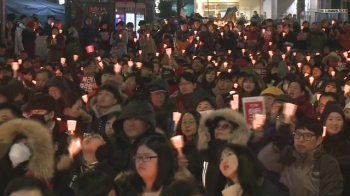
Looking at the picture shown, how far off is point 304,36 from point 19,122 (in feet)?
63.6

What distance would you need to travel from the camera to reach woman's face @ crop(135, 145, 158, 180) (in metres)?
5.03

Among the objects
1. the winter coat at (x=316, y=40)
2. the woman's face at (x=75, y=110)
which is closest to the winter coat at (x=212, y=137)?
the woman's face at (x=75, y=110)

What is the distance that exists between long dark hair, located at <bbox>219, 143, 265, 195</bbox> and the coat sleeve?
952 mm

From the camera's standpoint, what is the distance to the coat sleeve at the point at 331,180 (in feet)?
20.4

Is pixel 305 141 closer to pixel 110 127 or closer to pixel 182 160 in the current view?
pixel 182 160

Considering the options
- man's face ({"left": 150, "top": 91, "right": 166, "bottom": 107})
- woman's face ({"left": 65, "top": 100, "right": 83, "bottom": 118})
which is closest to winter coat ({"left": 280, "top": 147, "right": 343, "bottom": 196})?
woman's face ({"left": 65, "top": 100, "right": 83, "bottom": 118})

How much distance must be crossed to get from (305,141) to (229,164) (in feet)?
3.71

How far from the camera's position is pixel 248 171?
540 centimetres

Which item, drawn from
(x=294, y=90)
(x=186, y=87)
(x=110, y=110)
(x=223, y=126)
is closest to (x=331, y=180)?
(x=223, y=126)

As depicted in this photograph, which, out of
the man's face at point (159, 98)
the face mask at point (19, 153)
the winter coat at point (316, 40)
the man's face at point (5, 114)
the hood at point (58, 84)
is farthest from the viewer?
the winter coat at point (316, 40)

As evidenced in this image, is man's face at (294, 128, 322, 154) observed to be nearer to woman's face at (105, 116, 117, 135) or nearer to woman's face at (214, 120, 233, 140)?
woman's face at (214, 120, 233, 140)

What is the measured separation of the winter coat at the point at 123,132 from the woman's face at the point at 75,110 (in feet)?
5.67

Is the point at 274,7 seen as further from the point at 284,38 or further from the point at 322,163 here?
the point at 322,163

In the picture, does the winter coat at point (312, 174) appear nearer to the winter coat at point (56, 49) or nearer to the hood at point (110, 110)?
the hood at point (110, 110)
